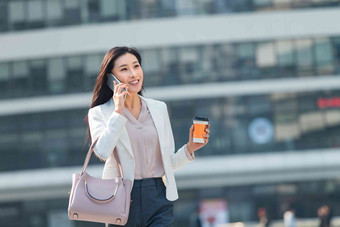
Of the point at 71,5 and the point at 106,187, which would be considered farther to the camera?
the point at 71,5

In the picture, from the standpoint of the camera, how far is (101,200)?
4.04 metres

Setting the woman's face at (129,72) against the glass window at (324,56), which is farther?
the glass window at (324,56)

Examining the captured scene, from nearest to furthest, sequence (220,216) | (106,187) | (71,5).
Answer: (106,187) < (220,216) < (71,5)

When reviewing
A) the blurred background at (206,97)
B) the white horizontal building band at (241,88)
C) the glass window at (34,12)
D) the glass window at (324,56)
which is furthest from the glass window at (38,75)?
the glass window at (324,56)

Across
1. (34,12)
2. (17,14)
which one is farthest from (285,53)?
(17,14)

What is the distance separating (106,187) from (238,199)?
101ft

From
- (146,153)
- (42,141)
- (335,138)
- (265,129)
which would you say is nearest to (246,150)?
(265,129)

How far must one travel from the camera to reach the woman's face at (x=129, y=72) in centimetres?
432

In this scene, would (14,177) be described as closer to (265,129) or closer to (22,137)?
(22,137)

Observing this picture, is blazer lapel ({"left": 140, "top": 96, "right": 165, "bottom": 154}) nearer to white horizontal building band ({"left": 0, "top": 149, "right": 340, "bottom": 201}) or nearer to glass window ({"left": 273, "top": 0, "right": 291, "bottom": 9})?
white horizontal building band ({"left": 0, "top": 149, "right": 340, "bottom": 201})

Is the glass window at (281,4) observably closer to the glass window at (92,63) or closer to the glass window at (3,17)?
the glass window at (92,63)

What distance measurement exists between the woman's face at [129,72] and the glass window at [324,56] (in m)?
31.9

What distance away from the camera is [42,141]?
117 ft

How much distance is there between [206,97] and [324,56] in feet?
20.7
